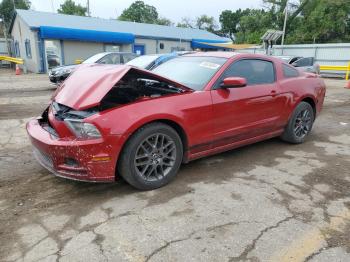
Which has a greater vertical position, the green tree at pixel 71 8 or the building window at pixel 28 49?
the green tree at pixel 71 8

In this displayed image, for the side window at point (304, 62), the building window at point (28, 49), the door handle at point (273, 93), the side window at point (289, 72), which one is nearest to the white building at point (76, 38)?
the building window at point (28, 49)

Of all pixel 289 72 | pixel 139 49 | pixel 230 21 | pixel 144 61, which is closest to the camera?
pixel 289 72

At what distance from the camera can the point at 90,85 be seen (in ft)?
11.9

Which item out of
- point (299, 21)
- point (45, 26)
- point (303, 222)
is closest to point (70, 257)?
point (303, 222)

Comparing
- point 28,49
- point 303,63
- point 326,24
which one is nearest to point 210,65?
point 303,63

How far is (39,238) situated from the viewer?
2793mm

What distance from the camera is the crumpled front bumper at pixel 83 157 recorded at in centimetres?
322

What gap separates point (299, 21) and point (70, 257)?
4271 cm

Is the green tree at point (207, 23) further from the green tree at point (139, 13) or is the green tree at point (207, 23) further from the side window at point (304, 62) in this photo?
the side window at point (304, 62)

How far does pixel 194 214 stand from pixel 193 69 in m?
2.16

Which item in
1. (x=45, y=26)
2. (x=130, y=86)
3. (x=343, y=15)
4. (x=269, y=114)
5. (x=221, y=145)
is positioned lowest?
(x=221, y=145)

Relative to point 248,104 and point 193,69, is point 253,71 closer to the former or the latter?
point 248,104

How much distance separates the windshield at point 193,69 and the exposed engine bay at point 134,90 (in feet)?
1.86

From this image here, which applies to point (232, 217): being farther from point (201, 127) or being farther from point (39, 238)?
point (39, 238)
